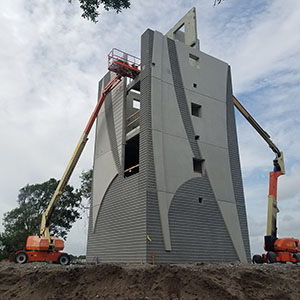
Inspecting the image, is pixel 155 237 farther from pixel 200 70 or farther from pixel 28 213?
pixel 28 213

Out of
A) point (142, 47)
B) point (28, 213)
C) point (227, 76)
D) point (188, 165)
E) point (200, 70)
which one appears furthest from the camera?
point (28, 213)

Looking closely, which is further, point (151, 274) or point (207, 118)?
point (207, 118)

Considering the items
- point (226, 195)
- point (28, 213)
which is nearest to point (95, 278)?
point (226, 195)

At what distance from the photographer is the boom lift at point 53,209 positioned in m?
18.7

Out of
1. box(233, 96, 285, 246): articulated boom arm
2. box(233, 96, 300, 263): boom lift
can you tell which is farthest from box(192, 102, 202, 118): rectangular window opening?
box(233, 96, 300, 263): boom lift

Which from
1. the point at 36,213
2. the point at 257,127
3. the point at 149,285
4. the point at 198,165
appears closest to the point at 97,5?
the point at 149,285

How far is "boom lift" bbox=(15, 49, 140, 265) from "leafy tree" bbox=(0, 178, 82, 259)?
19.2m

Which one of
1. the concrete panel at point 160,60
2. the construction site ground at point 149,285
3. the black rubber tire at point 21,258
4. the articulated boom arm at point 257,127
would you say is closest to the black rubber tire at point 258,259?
the articulated boom arm at point 257,127

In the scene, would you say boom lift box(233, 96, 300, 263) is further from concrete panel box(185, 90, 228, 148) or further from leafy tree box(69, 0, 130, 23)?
leafy tree box(69, 0, 130, 23)

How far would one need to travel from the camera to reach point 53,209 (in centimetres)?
2123

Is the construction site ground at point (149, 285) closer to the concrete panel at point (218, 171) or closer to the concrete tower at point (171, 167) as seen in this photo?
the concrete tower at point (171, 167)

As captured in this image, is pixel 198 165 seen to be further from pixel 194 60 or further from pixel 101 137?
pixel 101 137

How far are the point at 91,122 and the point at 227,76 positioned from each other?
11427 mm

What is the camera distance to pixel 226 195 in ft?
67.4
